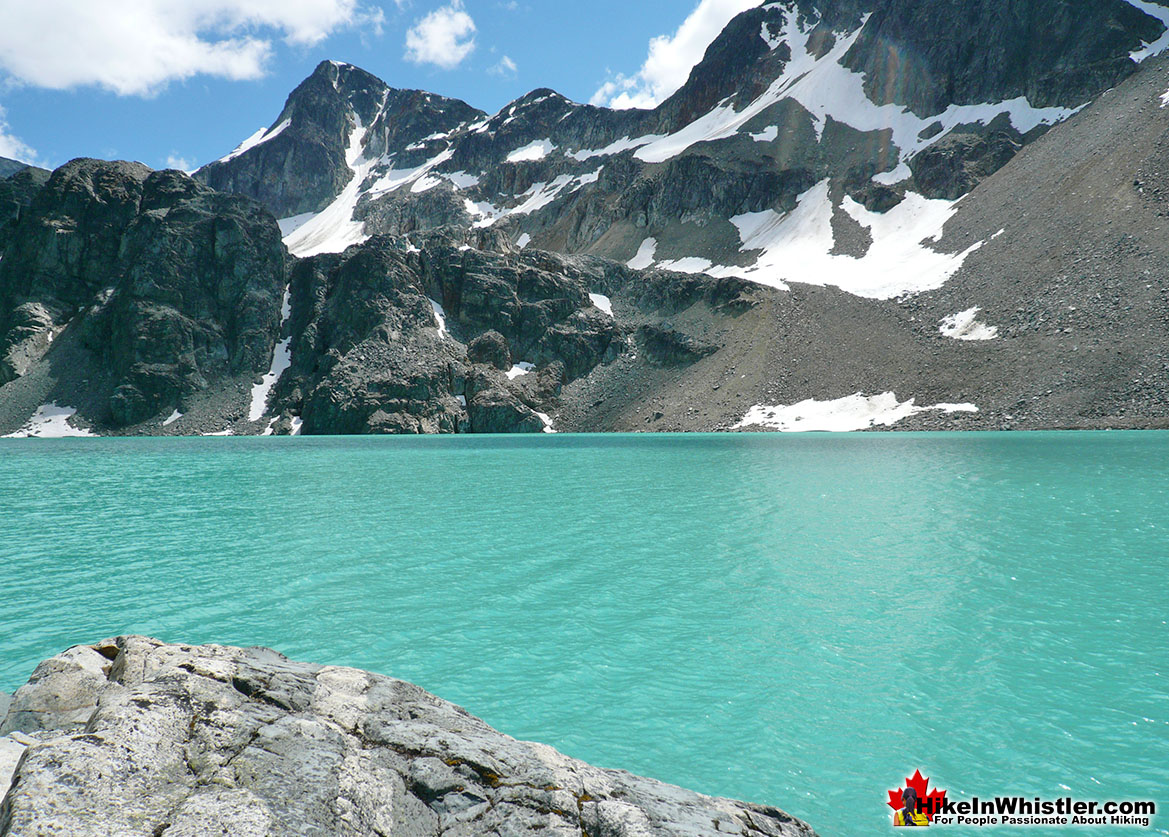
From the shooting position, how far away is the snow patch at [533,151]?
618 feet

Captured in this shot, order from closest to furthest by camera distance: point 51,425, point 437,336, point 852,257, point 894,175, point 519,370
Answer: point 51,425, point 437,336, point 519,370, point 852,257, point 894,175

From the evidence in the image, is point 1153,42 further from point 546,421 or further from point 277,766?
point 277,766

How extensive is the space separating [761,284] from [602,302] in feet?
92.0

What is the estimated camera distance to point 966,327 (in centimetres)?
7188

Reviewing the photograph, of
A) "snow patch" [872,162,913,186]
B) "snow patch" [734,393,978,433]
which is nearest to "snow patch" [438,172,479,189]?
"snow patch" [872,162,913,186]

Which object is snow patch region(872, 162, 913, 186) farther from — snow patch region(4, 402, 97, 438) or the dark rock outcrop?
the dark rock outcrop

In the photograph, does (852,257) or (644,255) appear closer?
(852,257)

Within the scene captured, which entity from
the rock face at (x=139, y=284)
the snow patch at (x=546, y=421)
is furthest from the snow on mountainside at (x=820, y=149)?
the rock face at (x=139, y=284)

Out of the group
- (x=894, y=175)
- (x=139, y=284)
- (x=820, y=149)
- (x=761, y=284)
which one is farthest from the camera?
(x=820, y=149)

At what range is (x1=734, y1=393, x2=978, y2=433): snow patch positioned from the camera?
223ft

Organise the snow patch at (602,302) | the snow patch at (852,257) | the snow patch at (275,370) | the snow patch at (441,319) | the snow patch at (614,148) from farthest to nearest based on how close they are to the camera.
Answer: the snow patch at (614,148) < the snow patch at (602,302) < the snow patch at (441,319) < the snow patch at (275,370) < the snow patch at (852,257)

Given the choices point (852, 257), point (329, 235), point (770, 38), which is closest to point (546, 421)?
point (852, 257)

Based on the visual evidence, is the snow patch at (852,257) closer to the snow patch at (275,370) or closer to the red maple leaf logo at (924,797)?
the snow patch at (275,370)

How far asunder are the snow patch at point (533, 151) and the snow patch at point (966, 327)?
470ft
